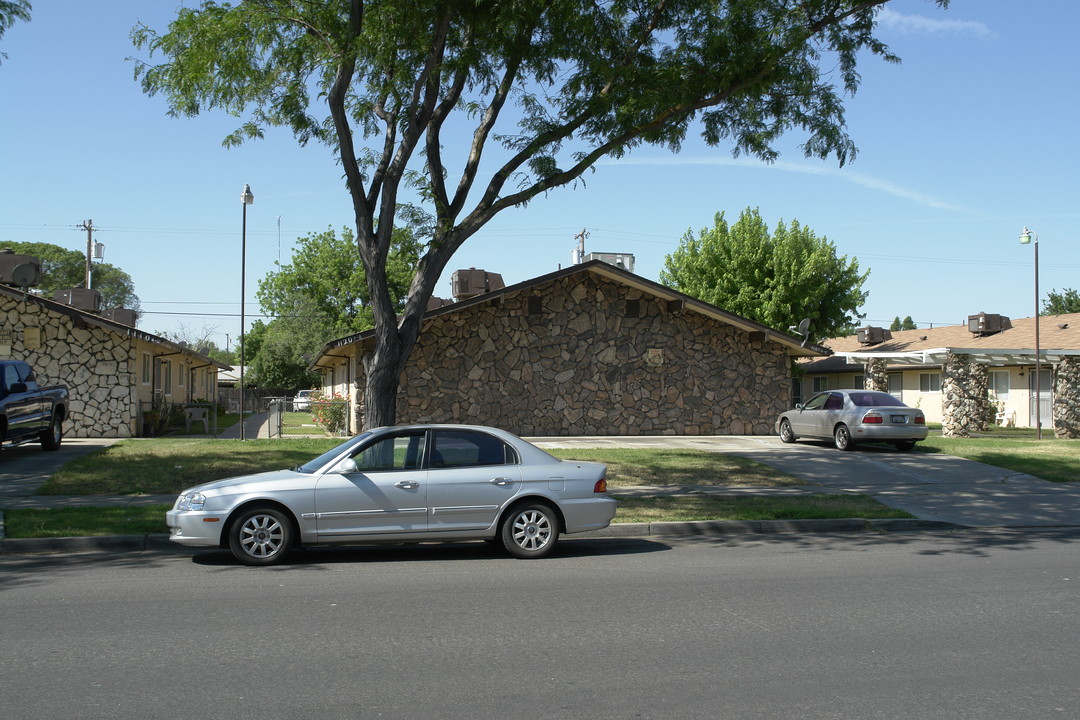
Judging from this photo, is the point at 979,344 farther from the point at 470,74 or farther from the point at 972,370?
the point at 470,74

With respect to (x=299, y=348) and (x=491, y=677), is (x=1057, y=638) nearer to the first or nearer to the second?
(x=491, y=677)

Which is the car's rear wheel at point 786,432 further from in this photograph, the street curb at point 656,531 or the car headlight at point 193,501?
the car headlight at point 193,501

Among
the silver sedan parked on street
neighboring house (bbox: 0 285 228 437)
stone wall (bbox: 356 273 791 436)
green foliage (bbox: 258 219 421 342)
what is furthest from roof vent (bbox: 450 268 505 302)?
green foliage (bbox: 258 219 421 342)

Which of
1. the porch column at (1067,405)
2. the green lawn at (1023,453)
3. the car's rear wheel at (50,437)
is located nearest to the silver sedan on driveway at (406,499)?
the car's rear wheel at (50,437)

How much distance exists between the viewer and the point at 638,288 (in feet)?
86.0

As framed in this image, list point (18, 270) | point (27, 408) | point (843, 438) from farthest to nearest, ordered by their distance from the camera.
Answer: point (18, 270)
point (843, 438)
point (27, 408)

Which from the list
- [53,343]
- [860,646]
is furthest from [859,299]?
[860,646]

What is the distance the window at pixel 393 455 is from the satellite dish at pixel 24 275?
18.4m

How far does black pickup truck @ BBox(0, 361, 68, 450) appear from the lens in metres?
17.0

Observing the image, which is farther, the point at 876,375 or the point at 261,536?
the point at 876,375

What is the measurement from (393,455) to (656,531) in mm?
3845

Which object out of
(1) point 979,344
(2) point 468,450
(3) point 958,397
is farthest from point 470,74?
(1) point 979,344

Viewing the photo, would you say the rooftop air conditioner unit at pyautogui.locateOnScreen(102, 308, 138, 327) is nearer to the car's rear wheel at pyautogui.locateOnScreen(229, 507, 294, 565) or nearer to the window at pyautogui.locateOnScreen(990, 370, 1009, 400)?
the car's rear wheel at pyautogui.locateOnScreen(229, 507, 294, 565)

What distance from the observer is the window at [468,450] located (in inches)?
393
